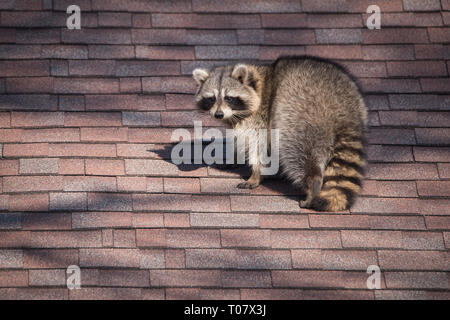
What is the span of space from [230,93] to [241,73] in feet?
0.53

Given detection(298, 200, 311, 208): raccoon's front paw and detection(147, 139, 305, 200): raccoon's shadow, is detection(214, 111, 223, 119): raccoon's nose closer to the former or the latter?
detection(147, 139, 305, 200): raccoon's shadow

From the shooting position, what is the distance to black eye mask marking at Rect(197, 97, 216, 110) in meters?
4.21

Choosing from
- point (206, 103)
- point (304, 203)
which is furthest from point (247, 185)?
point (206, 103)

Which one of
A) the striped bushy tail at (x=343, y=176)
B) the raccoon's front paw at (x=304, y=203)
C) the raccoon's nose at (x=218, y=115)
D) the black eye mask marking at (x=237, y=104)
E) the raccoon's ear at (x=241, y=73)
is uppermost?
the raccoon's ear at (x=241, y=73)

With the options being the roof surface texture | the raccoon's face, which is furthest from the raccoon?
the roof surface texture

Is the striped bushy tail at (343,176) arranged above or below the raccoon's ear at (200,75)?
below

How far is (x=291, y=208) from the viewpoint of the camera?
3.70m

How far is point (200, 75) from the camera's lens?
422 cm

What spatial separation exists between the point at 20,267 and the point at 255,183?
4.87 feet

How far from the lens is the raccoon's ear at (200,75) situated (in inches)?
165

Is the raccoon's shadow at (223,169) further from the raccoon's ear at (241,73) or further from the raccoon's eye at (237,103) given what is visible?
the raccoon's ear at (241,73)

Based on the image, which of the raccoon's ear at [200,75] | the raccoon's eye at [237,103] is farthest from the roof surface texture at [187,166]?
the raccoon's eye at [237,103]

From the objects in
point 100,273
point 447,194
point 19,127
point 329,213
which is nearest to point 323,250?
point 329,213
